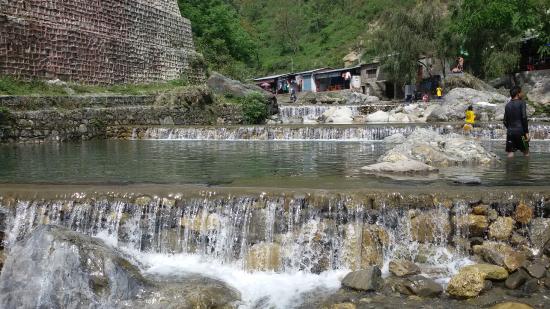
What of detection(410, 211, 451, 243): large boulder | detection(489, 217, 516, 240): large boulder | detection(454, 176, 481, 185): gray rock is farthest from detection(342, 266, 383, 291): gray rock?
detection(454, 176, 481, 185): gray rock

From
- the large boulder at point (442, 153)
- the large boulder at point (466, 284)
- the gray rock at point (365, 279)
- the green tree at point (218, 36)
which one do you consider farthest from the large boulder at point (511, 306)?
the green tree at point (218, 36)

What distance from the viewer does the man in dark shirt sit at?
10.4 meters

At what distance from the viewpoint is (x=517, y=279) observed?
577 cm

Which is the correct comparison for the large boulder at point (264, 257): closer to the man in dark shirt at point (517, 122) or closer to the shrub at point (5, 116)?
the man in dark shirt at point (517, 122)

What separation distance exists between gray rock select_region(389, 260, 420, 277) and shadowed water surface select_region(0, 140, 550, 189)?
154 centimetres

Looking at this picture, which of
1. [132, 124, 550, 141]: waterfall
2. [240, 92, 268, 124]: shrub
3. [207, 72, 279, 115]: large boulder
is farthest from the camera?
[207, 72, 279, 115]: large boulder

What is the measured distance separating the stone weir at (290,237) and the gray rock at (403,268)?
0.6 inches

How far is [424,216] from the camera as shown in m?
6.76

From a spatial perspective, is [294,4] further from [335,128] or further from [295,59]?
[335,128]

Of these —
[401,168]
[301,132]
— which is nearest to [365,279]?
[401,168]

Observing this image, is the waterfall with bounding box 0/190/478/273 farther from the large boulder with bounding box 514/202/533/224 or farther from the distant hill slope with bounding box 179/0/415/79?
the distant hill slope with bounding box 179/0/415/79

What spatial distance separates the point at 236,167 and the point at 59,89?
1337 centimetres

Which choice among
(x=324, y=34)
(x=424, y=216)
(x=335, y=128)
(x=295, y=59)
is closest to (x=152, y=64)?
(x=335, y=128)

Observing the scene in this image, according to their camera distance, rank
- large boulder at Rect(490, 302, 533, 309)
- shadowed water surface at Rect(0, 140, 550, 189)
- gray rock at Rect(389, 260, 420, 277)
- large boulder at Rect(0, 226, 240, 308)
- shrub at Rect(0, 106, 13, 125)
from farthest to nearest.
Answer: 1. shrub at Rect(0, 106, 13, 125)
2. shadowed water surface at Rect(0, 140, 550, 189)
3. gray rock at Rect(389, 260, 420, 277)
4. large boulder at Rect(0, 226, 240, 308)
5. large boulder at Rect(490, 302, 533, 309)
